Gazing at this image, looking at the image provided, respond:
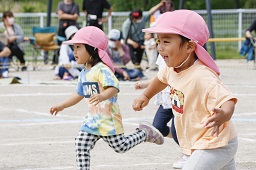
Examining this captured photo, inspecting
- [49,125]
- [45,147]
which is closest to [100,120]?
[45,147]

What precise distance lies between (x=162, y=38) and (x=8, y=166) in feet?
11.1

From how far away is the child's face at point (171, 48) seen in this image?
548 centimetres

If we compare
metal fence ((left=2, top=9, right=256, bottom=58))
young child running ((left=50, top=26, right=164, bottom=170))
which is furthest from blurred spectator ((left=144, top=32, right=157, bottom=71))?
young child running ((left=50, top=26, right=164, bottom=170))

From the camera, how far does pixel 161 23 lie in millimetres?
5527

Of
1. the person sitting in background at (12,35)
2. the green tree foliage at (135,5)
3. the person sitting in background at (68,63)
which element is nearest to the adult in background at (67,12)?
the person sitting in background at (12,35)

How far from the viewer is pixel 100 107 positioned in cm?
729

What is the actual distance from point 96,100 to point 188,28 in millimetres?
1741

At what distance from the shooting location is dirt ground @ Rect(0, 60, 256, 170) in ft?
27.9

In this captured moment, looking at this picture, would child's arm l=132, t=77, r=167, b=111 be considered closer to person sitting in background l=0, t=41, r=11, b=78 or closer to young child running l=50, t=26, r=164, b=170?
young child running l=50, t=26, r=164, b=170

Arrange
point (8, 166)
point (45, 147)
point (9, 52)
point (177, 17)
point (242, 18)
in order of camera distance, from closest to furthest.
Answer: point (177, 17)
point (8, 166)
point (45, 147)
point (9, 52)
point (242, 18)

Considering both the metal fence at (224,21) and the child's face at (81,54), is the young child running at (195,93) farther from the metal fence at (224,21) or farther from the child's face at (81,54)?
the metal fence at (224,21)

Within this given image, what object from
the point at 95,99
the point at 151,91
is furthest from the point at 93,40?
the point at 151,91

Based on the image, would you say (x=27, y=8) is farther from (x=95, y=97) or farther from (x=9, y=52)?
(x=95, y=97)

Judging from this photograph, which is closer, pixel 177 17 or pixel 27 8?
pixel 177 17
